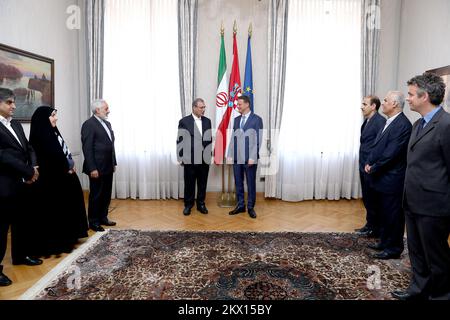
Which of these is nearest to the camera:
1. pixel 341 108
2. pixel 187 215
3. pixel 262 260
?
pixel 262 260

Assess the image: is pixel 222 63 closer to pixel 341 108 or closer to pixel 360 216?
pixel 341 108

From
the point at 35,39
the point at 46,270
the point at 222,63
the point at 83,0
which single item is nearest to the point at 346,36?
the point at 222,63

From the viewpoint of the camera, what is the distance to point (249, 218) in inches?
156

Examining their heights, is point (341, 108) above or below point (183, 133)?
above

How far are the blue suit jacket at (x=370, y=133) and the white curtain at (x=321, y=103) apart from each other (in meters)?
1.54

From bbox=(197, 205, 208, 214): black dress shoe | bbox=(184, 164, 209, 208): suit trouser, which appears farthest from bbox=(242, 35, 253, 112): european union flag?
bbox=(197, 205, 208, 214): black dress shoe

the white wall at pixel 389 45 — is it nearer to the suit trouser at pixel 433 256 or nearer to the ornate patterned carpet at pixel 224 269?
the ornate patterned carpet at pixel 224 269

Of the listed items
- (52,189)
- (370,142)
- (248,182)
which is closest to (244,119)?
(248,182)

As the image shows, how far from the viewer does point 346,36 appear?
468 cm

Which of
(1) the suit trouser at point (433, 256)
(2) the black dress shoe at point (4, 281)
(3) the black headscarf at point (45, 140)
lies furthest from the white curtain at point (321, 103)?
(2) the black dress shoe at point (4, 281)

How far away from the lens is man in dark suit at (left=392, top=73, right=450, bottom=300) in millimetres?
1854

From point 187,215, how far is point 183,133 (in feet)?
3.83

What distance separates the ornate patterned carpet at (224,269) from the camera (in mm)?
2180

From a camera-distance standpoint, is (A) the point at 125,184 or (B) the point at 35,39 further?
(A) the point at 125,184
